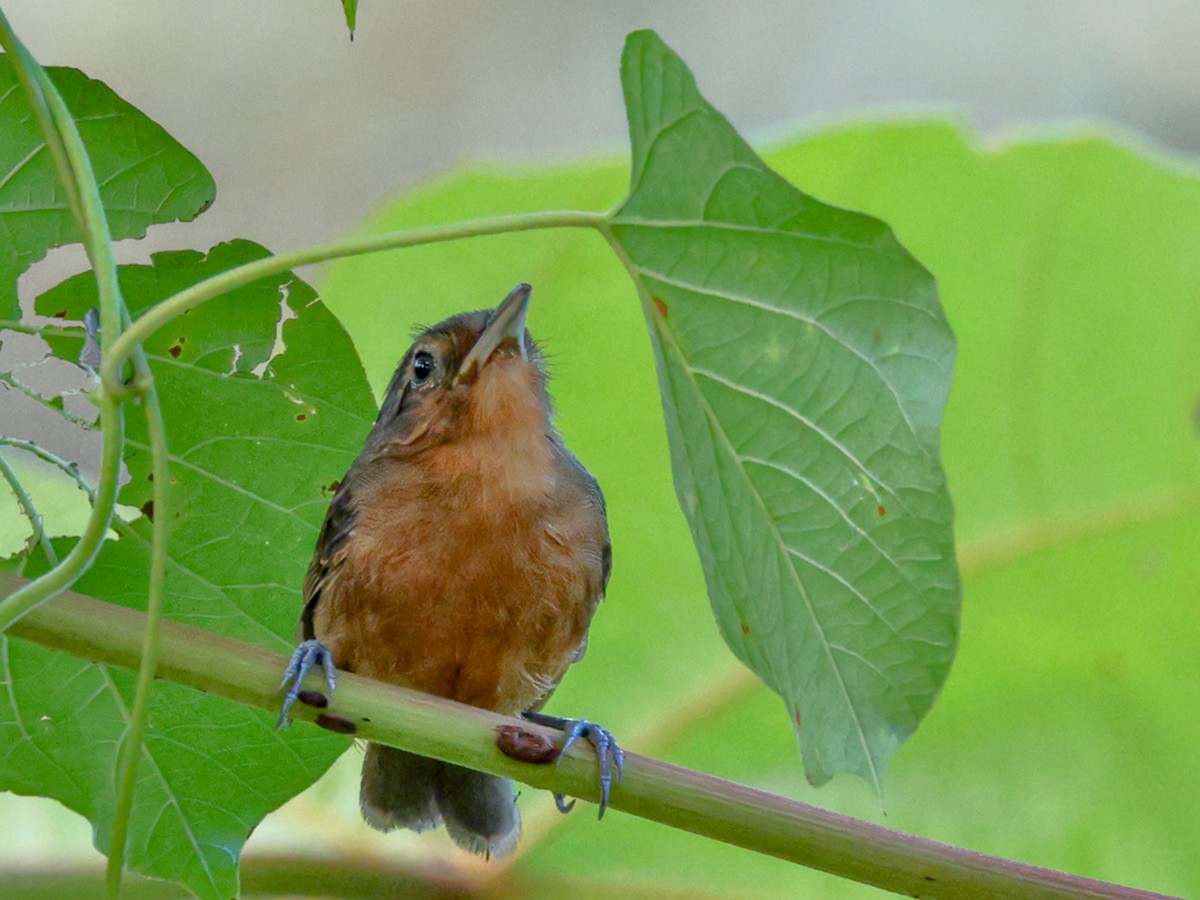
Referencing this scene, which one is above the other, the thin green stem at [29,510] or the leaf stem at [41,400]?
the leaf stem at [41,400]

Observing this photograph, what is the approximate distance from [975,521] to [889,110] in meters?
0.76

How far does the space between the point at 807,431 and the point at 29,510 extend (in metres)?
0.86

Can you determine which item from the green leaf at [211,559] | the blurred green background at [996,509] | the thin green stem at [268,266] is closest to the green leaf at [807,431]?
the thin green stem at [268,266]

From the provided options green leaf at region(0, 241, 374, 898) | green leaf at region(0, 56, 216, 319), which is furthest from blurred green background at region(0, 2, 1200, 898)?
green leaf at region(0, 56, 216, 319)

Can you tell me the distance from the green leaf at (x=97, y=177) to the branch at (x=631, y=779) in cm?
47

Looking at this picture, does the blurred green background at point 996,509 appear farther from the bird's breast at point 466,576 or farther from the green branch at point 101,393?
the green branch at point 101,393

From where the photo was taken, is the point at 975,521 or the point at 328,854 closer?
the point at 328,854

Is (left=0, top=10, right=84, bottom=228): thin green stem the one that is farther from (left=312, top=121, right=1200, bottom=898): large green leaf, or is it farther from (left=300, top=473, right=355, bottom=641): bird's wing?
(left=312, top=121, right=1200, bottom=898): large green leaf

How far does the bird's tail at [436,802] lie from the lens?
228 cm

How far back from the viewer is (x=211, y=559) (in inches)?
70.6

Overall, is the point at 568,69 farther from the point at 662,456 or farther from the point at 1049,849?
the point at 1049,849

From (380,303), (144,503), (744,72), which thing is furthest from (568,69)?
(144,503)

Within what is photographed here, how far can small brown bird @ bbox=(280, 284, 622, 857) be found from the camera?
214 centimetres

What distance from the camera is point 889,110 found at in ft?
7.86
